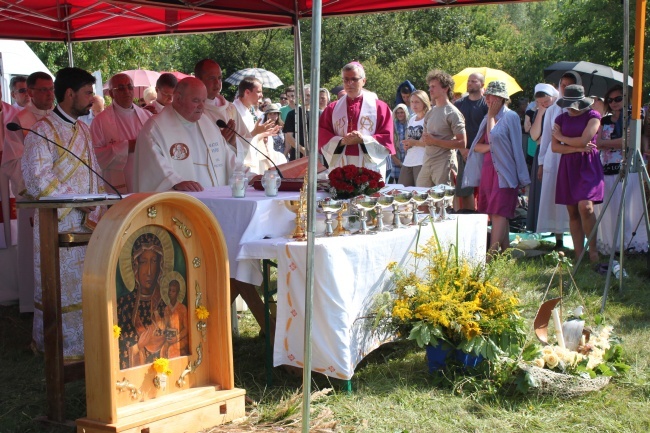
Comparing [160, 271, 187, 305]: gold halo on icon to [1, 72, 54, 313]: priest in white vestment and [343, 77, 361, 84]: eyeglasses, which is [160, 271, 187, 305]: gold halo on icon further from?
[343, 77, 361, 84]: eyeglasses

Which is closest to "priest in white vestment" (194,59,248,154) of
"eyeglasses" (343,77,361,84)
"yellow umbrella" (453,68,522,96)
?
"eyeglasses" (343,77,361,84)

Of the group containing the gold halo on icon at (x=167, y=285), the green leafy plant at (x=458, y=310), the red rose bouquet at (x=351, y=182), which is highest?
the red rose bouquet at (x=351, y=182)

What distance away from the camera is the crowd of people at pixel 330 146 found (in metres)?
5.43

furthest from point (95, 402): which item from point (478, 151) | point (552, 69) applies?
point (552, 69)

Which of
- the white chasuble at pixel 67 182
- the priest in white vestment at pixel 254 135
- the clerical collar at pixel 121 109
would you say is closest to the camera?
the white chasuble at pixel 67 182

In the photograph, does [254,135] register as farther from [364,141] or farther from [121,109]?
[121,109]

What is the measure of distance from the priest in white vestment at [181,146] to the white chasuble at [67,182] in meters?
0.65

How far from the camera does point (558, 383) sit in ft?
15.0

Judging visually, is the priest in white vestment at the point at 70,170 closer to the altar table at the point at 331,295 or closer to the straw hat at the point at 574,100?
the altar table at the point at 331,295

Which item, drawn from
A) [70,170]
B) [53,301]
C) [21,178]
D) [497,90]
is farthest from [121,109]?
[53,301]

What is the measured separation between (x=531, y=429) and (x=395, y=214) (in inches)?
64.5

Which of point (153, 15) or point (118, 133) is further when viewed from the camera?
point (153, 15)

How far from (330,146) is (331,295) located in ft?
11.7

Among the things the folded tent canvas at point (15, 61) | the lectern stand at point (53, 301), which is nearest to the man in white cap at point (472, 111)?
the lectern stand at point (53, 301)
